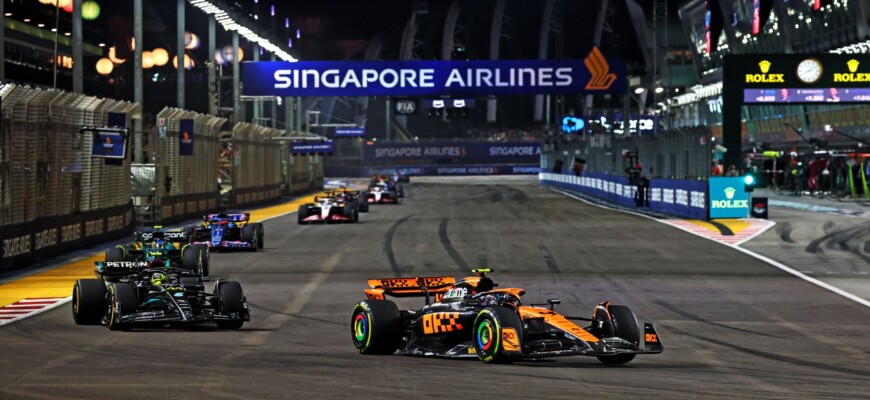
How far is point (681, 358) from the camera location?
12.9 m

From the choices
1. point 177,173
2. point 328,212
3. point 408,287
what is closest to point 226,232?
point 328,212

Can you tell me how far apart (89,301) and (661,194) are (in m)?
34.5

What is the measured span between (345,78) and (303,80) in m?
1.85

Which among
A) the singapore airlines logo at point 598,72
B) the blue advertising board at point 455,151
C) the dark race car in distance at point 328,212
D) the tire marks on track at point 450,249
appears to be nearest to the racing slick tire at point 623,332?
the tire marks on track at point 450,249

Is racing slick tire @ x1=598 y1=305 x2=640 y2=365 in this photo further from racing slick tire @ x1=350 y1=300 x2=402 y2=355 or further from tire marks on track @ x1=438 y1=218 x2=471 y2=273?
tire marks on track @ x1=438 y1=218 x2=471 y2=273

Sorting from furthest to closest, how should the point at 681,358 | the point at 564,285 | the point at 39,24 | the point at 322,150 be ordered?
the point at 39,24, the point at 322,150, the point at 564,285, the point at 681,358

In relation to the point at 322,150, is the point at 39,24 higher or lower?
higher

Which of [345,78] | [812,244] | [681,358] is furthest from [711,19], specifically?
[681,358]

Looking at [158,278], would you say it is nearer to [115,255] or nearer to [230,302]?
[230,302]

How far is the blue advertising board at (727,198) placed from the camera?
135 feet

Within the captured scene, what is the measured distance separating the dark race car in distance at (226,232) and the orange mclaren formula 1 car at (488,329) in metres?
15.1

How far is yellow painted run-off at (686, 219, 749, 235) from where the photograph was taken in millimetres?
36531

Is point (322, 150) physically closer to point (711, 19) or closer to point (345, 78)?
point (345, 78)

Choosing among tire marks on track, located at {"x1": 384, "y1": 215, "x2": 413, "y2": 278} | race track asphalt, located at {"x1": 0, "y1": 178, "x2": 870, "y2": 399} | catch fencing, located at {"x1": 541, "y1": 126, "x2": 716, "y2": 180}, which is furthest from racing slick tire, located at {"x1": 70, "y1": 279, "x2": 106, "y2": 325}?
catch fencing, located at {"x1": 541, "y1": 126, "x2": 716, "y2": 180}
